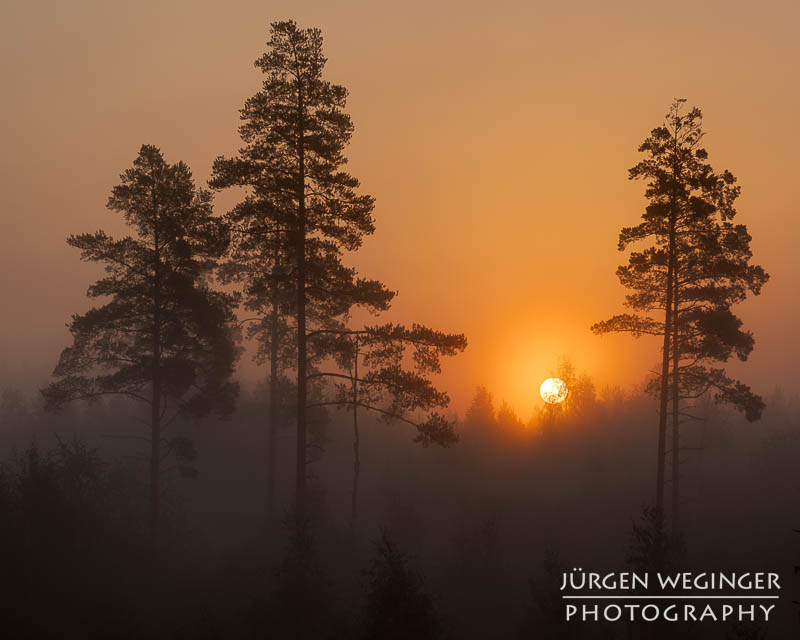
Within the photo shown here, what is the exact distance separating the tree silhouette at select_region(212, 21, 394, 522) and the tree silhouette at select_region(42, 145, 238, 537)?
138 inches

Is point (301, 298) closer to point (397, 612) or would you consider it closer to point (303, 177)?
point (303, 177)

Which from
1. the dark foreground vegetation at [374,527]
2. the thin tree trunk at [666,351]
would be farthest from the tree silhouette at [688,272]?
the dark foreground vegetation at [374,527]

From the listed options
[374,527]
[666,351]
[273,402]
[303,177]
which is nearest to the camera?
[303,177]

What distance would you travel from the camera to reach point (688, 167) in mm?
27922

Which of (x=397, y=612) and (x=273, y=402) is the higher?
(x=273, y=402)

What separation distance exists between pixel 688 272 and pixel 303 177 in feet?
52.2

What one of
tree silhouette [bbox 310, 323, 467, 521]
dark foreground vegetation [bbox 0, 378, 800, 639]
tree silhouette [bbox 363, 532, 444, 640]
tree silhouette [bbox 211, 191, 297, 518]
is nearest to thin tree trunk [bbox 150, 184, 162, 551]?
dark foreground vegetation [bbox 0, 378, 800, 639]

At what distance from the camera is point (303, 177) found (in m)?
24.2

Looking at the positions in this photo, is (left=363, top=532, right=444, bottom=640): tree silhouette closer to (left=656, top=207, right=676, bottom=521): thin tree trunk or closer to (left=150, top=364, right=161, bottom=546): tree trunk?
(left=150, top=364, right=161, bottom=546): tree trunk

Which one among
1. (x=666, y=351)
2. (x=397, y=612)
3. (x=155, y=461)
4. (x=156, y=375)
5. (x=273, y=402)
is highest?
(x=666, y=351)

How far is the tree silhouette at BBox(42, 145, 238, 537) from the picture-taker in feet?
86.1

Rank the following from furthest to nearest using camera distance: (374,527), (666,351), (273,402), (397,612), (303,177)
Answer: (374,527) → (273,402) → (666,351) → (303,177) → (397,612)

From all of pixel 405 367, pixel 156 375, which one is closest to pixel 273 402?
pixel 156 375

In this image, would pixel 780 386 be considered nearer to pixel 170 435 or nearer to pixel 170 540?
pixel 170 435
